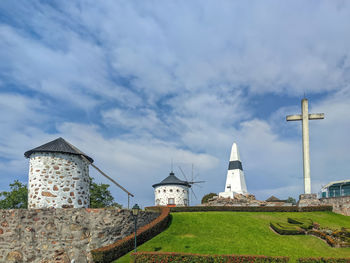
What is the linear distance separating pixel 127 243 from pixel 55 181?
6.84 metres

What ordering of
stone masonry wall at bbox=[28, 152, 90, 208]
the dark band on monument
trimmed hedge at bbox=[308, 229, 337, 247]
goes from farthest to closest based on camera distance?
1. the dark band on monument
2. trimmed hedge at bbox=[308, 229, 337, 247]
3. stone masonry wall at bbox=[28, 152, 90, 208]

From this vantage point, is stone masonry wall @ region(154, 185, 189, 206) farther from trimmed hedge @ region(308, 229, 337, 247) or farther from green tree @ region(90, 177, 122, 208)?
trimmed hedge @ region(308, 229, 337, 247)

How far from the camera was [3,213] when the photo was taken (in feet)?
70.5

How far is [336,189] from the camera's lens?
41.5m

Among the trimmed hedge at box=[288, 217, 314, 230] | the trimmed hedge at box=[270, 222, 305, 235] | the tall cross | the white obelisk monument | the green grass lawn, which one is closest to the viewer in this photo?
the green grass lawn

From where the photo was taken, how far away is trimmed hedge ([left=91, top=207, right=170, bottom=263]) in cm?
2017

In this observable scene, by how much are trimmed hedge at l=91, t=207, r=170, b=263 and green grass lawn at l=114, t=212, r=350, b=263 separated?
0.42 metres

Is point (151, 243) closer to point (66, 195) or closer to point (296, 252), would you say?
point (66, 195)

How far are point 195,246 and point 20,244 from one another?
36.5ft

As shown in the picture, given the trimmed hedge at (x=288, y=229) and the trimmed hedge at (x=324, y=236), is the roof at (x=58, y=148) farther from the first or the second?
the trimmed hedge at (x=324, y=236)

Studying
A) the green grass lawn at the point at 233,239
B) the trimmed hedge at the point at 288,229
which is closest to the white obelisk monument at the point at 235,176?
the green grass lawn at the point at 233,239

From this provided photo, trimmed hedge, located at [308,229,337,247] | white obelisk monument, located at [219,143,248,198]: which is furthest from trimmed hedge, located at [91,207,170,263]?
white obelisk monument, located at [219,143,248,198]

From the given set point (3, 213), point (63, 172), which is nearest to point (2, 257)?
point (3, 213)

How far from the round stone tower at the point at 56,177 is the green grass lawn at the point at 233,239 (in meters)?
6.37
